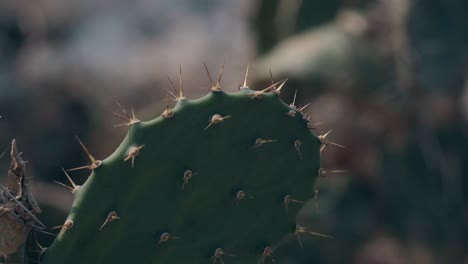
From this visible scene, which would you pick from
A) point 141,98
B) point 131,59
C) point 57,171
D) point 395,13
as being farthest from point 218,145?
point 131,59

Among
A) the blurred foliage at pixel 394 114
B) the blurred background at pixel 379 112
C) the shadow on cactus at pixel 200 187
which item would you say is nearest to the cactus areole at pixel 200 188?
the shadow on cactus at pixel 200 187

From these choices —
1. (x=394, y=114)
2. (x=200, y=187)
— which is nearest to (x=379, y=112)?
(x=394, y=114)

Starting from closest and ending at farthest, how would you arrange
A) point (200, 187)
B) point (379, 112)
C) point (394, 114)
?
point (200, 187)
point (394, 114)
point (379, 112)

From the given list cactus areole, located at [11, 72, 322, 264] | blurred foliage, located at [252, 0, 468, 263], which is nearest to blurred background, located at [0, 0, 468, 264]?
blurred foliage, located at [252, 0, 468, 263]

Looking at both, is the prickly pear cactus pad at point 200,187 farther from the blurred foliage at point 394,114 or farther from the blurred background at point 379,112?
the blurred foliage at point 394,114

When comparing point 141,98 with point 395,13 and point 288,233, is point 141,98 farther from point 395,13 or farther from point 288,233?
point 288,233

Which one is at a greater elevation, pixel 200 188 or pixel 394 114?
pixel 200 188

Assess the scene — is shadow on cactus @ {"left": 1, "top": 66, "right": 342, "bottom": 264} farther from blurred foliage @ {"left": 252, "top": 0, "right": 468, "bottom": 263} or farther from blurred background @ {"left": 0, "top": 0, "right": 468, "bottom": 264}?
blurred foliage @ {"left": 252, "top": 0, "right": 468, "bottom": 263}

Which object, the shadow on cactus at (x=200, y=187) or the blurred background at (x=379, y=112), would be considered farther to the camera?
the blurred background at (x=379, y=112)

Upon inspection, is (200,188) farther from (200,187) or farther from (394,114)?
(394,114)
